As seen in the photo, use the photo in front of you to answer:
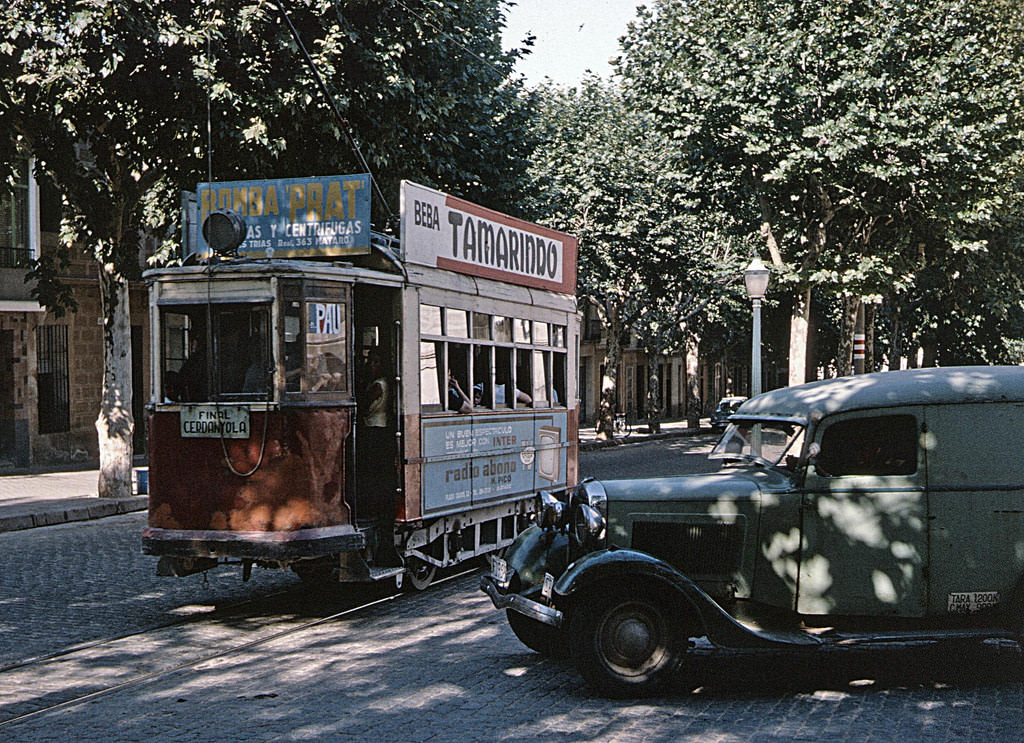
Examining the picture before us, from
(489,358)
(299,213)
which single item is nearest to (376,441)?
(489,358)

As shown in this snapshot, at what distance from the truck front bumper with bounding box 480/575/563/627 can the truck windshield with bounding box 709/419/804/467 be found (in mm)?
1677

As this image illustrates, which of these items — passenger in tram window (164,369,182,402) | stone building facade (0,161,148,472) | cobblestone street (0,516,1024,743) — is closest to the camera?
cobblestone street (0,516,1024,743)

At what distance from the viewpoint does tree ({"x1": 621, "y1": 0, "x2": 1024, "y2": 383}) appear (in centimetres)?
2530

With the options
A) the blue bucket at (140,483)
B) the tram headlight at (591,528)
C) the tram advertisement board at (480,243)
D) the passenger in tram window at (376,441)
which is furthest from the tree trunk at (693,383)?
the tram headlight at (591,528)

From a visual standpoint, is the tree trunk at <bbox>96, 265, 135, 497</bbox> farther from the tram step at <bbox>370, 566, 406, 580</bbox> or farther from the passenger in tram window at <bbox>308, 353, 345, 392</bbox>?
the passenger in tram window at <bbox>308, 353, 345, 392</bbox>

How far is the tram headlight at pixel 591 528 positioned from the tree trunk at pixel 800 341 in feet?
74.3

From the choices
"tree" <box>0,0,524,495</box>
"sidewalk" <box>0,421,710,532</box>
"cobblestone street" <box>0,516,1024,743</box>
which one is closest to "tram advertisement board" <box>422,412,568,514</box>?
"cobblestone street" <box>0,516,1024,743</box>

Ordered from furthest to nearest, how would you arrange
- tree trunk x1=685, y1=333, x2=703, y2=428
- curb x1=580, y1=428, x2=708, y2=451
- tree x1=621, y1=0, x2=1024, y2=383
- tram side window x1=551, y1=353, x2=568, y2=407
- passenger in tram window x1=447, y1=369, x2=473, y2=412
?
tree trunk x1=685, y1=333, x2=703, y2=428
curb x1=580, y1=428, x2=708, y2=451
tree x1=621, y1=0, x2=1024, y2=383
tram side window x1=551, y1=353, x2=568, y2=407
passenger in tram window x1=447, y1=369, x2=473, y2=412

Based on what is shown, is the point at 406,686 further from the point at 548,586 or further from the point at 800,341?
the point at 800,341

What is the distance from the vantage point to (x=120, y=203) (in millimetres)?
18406

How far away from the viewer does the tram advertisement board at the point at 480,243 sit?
10266 millimetres

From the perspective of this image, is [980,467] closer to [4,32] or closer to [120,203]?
[4,32]

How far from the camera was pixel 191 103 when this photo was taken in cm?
1652

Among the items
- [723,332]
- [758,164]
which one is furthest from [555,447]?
[723,332]
